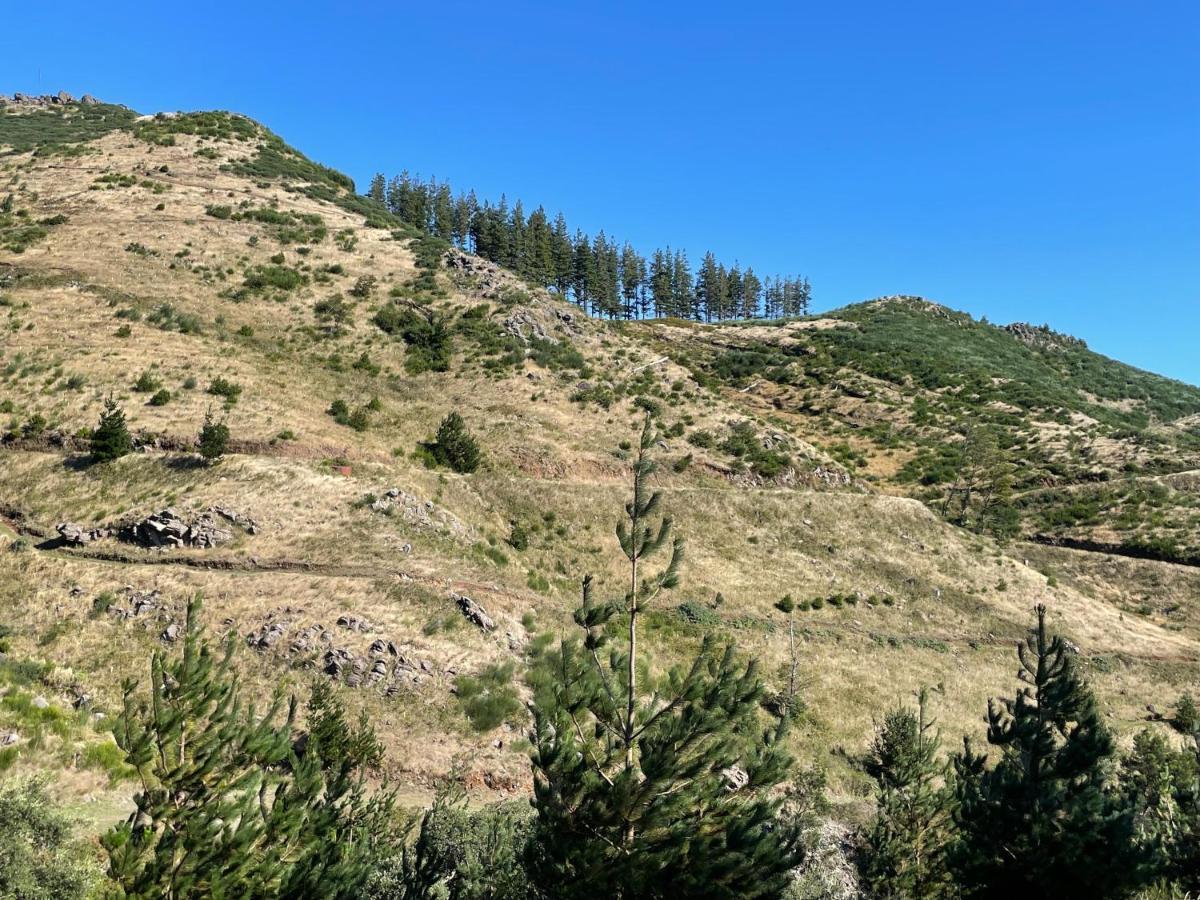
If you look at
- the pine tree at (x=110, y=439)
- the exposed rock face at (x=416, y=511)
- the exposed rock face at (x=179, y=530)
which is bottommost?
the exposed rock face at (x=179, y=530)

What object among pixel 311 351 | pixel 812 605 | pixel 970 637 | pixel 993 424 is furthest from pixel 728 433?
pixel 993 424

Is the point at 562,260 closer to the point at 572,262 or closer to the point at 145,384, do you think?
the point at 572,262

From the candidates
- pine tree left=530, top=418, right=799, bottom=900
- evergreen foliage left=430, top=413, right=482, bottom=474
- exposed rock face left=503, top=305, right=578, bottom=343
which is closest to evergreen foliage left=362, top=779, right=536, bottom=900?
pine tree left=530, top=418, right=799, bottom=900

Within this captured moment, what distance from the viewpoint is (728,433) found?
5206 cm

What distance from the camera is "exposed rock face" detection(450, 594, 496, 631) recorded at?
78.5ft

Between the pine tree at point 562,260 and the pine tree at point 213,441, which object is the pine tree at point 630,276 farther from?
the pine tree at point 213,441

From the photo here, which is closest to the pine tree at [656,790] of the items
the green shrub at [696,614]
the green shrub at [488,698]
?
the green shrub at [488,698]

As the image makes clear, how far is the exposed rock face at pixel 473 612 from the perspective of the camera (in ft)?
78.5

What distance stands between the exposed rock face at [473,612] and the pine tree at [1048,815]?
16136 mm

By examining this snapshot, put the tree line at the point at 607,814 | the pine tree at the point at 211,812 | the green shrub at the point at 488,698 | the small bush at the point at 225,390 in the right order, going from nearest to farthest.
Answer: the pine tree at the point at 211,812
the tree line at the point at 607,814
the green shrub at the point at 488,698
the small bush at the point at 225,390

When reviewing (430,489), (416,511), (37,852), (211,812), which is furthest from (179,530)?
(211,812)

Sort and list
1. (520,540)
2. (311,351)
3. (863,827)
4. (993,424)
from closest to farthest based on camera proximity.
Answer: (863,827) → (520,540) → (311,351) → (993,424)

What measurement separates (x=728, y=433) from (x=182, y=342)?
40.2 metres

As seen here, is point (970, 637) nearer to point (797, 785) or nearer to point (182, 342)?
point (797, 785)
